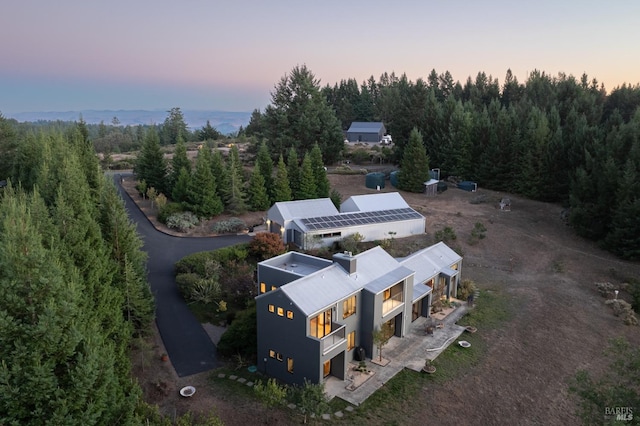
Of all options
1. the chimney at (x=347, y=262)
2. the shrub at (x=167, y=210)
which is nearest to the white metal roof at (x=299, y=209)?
the shrub at (x=167, y=210)

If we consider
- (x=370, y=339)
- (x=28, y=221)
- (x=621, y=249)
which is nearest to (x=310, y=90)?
(x=621, y=249)

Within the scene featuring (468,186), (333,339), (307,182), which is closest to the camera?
(333,339)

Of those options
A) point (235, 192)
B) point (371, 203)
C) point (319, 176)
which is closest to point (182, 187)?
point (235, 192)

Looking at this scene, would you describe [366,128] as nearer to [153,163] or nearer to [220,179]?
[220,179]

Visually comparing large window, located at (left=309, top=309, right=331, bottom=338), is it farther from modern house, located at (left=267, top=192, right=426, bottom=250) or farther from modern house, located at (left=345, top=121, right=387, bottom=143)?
modern house, located at (left=345, top=121, right=387, bottom=143)

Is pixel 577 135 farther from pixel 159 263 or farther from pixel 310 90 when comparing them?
pixel 159 263

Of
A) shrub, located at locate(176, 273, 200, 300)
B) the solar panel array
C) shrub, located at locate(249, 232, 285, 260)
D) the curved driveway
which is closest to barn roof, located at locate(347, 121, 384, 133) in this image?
the solar panel array
